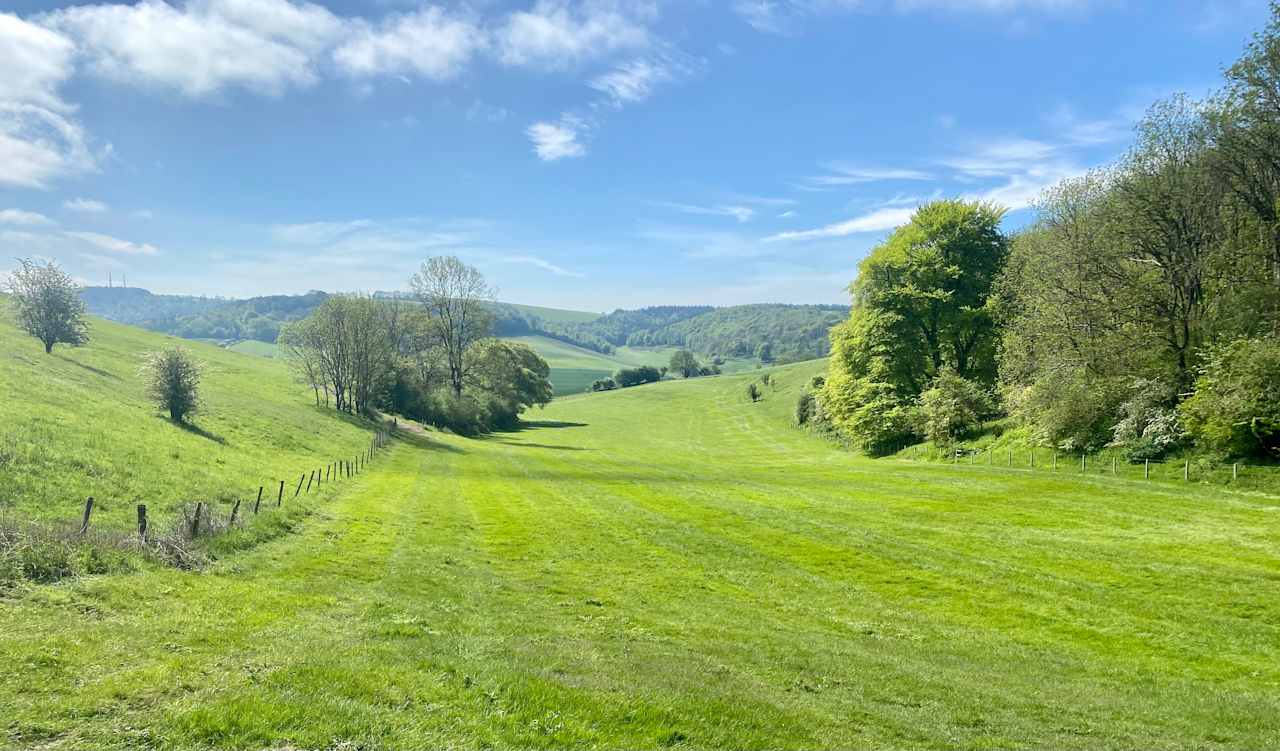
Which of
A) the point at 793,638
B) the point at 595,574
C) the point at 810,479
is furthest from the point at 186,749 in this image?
the point at 810,479

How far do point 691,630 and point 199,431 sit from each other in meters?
39.2

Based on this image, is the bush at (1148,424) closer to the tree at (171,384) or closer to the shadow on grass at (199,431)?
the shadow on grass at (199,431)

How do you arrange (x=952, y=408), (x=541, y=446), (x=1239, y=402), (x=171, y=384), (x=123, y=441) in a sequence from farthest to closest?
(x=541, y=446), (x=952, y=408), (x=171, y=384), (x=1239, y=402), (x=123, y=441)

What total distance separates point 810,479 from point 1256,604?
1064 inches

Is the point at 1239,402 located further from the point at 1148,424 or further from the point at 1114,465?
the point at 1114,465

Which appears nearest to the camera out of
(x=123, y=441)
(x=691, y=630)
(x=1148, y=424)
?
(x=691, y=630)

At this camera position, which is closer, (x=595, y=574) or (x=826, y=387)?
(x=595, y=574)

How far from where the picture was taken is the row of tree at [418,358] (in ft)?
246

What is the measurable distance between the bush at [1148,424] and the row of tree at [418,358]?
70.4 metres

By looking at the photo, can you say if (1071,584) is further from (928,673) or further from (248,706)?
(248,706)

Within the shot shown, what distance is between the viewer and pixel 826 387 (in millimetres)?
66375

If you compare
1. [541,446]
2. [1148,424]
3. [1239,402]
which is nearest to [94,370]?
[541,446]

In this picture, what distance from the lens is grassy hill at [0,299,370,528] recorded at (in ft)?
67.5

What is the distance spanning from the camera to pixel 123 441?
28656 mm
